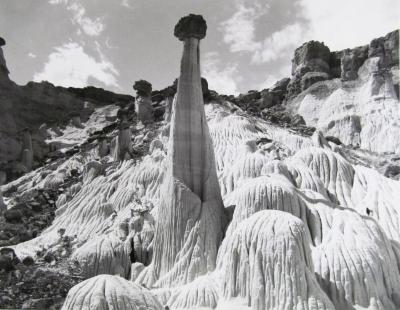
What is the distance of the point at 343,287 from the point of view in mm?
17844

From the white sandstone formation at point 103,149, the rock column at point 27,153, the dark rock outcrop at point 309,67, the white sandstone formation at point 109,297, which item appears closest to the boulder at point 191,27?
the white sandstone formation at point 109,297

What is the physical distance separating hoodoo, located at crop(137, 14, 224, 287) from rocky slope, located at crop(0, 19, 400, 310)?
0.05 meters

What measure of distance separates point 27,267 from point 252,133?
20.6 m

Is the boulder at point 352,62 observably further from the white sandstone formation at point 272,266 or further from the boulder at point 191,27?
the white sandstone formation at point 272,266

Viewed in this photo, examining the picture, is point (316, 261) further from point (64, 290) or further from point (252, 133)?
point (252, 133)

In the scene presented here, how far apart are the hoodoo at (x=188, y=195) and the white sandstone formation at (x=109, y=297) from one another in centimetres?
835

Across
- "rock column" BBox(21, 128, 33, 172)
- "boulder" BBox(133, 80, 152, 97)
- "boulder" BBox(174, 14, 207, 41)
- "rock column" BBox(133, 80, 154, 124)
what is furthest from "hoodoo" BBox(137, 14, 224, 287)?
"rock column" BBox(21, 128, 33, 172)

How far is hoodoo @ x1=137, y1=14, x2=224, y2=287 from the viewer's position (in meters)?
21.6

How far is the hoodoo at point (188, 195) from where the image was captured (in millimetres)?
21625

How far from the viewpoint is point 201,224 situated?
22203 millimetres

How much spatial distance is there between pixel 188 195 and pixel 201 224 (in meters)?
1.57

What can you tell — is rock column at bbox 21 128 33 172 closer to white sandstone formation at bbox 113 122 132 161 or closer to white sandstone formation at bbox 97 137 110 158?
white sandstone formation at bbox 97 137 110 158

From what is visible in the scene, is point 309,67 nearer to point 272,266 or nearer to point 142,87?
point 142,87

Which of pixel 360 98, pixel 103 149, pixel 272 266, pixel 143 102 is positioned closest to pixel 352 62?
pixel 360 98
